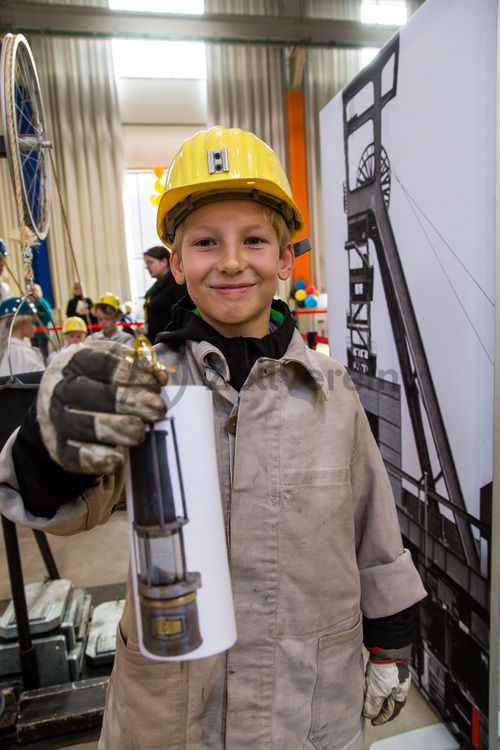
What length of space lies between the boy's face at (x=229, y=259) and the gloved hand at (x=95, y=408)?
38cm

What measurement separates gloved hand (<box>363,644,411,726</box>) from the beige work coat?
128 mm

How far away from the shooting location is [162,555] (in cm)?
61

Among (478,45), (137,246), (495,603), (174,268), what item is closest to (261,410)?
(174,268)

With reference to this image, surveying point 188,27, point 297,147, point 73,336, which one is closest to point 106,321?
point 73,336

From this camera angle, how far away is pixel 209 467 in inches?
25.6

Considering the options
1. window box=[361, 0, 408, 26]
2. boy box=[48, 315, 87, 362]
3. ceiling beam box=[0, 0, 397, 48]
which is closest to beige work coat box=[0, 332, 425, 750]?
boy box=[48, 315, 87, 362]

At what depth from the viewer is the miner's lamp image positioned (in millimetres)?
610

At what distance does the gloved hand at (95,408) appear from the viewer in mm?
592

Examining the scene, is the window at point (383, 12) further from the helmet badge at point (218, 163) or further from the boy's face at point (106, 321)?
the helmet badge at point (218, 163)

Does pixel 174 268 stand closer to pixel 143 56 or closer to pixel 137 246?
pixel 137 246

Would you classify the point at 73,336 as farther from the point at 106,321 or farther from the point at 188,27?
the point at 188,27

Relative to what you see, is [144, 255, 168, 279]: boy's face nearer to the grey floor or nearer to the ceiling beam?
the grey floor

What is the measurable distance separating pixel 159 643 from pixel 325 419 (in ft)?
1.70

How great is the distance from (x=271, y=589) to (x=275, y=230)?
2.42 feet
